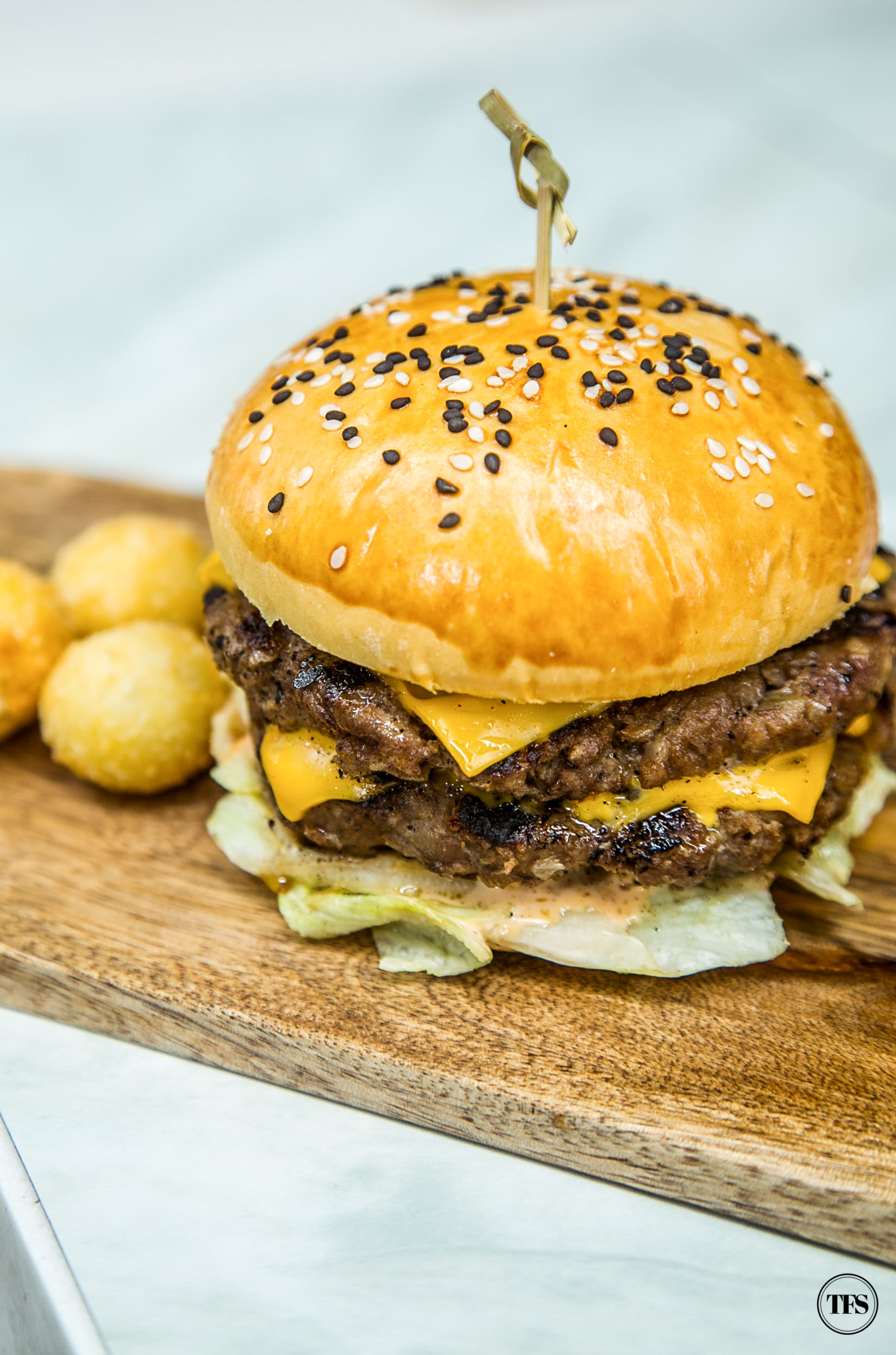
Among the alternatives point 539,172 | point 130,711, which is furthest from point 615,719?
point 130,711

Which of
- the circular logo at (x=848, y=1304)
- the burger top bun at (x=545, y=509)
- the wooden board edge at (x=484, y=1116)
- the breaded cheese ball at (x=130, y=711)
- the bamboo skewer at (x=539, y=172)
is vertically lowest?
the circular logo at (x=848, y=1304)

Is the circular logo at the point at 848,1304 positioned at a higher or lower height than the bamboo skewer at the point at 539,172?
lower

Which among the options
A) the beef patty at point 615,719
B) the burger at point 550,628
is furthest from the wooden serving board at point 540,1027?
the beef patty at point 615,719

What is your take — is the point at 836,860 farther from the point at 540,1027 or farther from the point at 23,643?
the point at 23,643

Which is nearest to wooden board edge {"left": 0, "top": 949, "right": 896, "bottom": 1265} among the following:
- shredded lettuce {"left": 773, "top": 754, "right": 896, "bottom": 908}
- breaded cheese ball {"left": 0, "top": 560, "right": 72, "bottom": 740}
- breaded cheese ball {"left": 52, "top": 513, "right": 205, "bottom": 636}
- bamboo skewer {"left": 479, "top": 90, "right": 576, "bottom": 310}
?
shredded lettuce {"left": 773, "top": 754, "right": 896, "bottom": 908}

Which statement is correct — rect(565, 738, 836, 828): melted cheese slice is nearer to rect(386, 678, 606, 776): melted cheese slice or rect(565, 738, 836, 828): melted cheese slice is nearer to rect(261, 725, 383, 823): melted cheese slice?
rect(386, 678, 606, 776): melted cheese slice

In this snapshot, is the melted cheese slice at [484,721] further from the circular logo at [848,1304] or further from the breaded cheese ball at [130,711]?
the circular logo at [848,1304]

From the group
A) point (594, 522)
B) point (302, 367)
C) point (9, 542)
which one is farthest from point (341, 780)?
point (9, 542)
